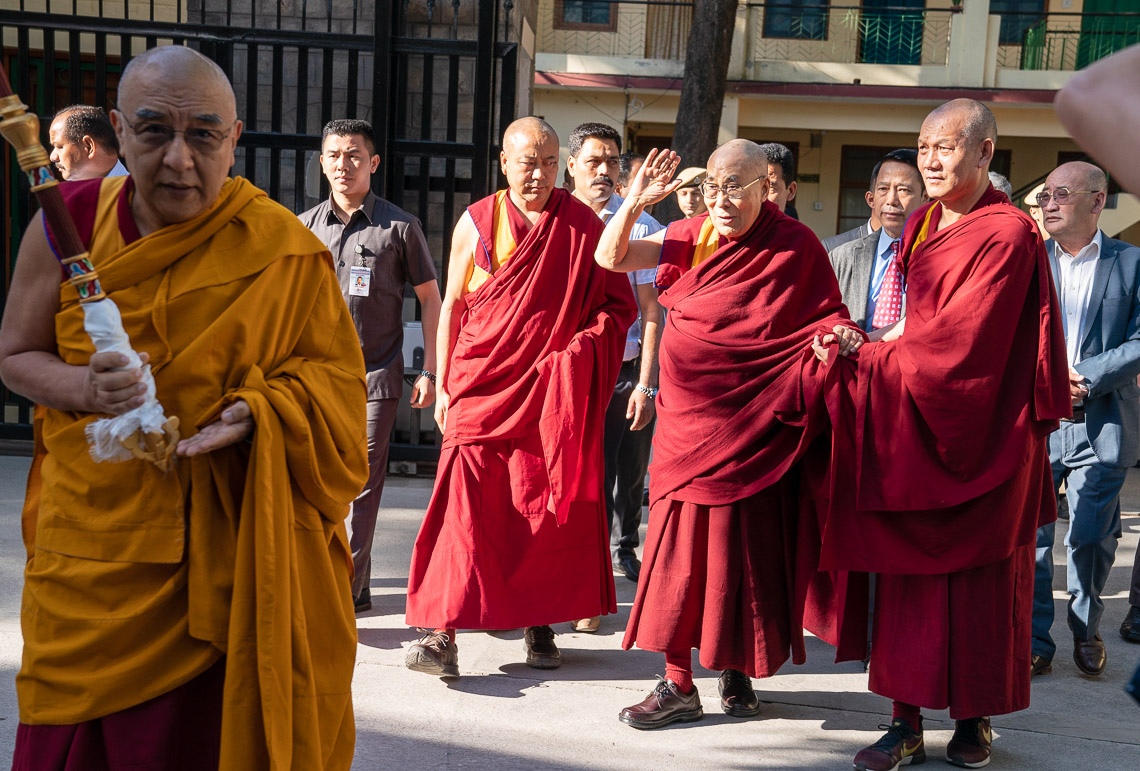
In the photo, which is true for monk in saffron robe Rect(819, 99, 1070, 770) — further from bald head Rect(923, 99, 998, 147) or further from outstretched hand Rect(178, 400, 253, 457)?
outstretched hand Rect(178, 400, 253, 457)

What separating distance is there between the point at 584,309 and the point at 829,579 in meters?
1.39

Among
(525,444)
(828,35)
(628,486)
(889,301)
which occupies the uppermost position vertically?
(828,35)

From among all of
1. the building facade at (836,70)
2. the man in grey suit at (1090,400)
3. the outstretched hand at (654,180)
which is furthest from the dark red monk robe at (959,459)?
the building facade at (836,70)

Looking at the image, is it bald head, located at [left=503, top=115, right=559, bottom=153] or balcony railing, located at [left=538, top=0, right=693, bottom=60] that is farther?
balcony railing, located at [left=538, top=0, right=693, bottom=60]

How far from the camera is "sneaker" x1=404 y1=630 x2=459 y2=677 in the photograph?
4.50 m

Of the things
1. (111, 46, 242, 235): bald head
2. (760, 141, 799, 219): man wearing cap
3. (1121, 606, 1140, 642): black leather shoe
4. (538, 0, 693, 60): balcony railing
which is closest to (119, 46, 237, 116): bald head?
(111, 46, 242, 235): bald head

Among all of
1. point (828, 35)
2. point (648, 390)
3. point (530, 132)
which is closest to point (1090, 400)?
point (648, 390)

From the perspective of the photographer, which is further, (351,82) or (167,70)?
(351,82)

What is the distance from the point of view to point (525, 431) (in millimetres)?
4559

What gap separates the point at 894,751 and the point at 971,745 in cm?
28

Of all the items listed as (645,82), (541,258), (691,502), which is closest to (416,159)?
(541,258)

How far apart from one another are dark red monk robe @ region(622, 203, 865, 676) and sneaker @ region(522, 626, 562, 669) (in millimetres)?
655

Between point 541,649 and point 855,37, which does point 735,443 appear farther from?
point 855,37

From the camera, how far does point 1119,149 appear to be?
1.07 m
